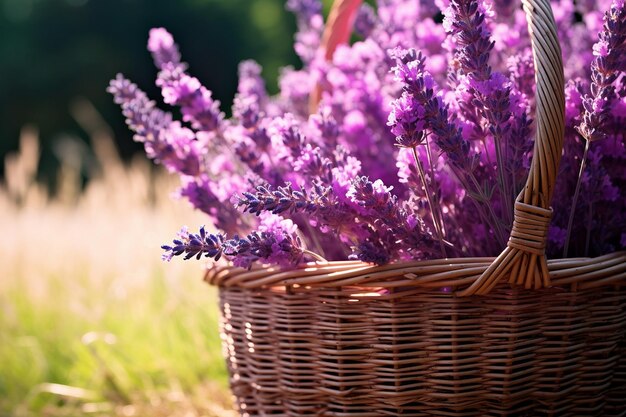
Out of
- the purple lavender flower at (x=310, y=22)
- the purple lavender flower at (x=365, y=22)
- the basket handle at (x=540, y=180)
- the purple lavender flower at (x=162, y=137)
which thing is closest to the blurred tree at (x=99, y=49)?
the purple lavender flower at (x=310, y=22)

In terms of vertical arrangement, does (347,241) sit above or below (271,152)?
below

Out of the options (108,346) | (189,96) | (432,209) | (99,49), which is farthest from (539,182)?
(99,49)

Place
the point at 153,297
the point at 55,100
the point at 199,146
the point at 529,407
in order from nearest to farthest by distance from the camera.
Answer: the point at 529,407 < the point at 199,146 < the point at 153,297 < the point at 55,100

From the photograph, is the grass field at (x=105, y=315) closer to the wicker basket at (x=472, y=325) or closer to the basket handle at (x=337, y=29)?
the basket handle at (x=337, y=29)

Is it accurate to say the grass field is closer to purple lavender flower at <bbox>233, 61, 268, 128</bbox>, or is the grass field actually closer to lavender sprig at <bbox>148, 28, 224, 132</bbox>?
purple lavender flower at <bbox>233, 61, 268, 128</bbox>

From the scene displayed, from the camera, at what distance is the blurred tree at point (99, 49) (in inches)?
495

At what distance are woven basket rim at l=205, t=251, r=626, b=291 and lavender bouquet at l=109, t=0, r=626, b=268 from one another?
25 millimetres

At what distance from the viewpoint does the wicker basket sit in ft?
3.28

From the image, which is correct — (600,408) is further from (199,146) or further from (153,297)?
(153,297)

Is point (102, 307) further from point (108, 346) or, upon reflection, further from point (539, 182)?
point (539, 182)

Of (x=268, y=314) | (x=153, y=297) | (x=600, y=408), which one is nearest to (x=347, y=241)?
(x=268, y=314)

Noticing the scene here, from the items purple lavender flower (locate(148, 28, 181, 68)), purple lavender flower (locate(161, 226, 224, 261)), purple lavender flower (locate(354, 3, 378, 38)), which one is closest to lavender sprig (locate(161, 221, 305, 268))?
purple lavender flower (locate(161, 226, 224, 261))

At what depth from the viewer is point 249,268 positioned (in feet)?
3.75

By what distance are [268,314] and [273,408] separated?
6.7 inches
